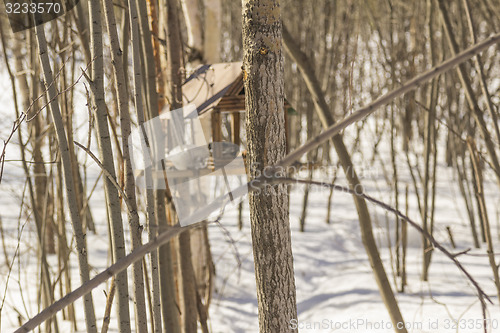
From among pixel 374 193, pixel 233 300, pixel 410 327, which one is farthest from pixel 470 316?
pixel 374 193

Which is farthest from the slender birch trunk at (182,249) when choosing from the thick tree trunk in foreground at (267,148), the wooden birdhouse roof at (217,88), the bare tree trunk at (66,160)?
the thick tree trunk in foreground at (267,148)

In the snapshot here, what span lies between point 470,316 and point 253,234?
2092 millimetres

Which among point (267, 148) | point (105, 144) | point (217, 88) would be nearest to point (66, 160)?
point (105, 144)

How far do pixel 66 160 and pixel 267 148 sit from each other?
0.55m

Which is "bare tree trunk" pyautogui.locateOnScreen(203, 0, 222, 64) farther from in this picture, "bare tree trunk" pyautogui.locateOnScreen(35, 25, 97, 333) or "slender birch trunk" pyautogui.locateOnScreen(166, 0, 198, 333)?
"bare tree trunk" pyautogui.locateOnScreen(35, 25, 97, 333)

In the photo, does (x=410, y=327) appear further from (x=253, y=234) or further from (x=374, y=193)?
(x=374, y=193)

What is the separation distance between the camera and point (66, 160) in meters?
1.36

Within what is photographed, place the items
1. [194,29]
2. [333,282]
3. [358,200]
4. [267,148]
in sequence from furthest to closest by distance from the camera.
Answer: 1. [333,282]
2. [194,29]
3. [358,200]
4. [267,148]

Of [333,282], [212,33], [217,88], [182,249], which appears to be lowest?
[333,282]

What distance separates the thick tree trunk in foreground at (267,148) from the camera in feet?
4.32

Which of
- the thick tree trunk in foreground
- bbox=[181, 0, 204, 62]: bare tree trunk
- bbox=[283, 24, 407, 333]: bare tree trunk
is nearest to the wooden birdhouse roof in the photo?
bbox=[283, 24, 407, 333]: bare tree trunk

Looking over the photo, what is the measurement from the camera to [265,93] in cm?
131

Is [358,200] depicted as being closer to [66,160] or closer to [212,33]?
[66,160]

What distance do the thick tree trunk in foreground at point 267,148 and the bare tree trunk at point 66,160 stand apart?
0.49m
